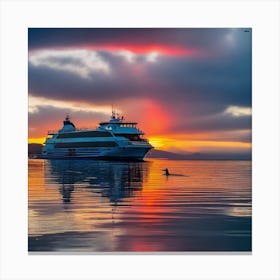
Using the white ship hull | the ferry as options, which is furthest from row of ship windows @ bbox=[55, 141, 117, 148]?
the white ship hull

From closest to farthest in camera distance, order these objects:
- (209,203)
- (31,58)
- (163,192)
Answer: (31,58) < (209,203) < (163,192)

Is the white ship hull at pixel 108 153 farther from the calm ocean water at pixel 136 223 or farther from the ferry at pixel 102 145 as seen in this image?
the calm ocean water at pixel 136 223

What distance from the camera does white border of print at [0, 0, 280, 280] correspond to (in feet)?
22.7

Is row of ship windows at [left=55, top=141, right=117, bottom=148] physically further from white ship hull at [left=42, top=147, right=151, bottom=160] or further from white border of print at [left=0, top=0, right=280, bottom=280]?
white border of print at [left=0, top=0, right=280, bottom=280]
